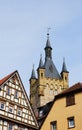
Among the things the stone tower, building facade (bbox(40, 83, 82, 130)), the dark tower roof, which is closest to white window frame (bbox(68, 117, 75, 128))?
building facade (bbox(40, 83, 82, 130))

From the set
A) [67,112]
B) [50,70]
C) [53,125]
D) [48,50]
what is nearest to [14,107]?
[53,125]

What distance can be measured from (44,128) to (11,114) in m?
6.21

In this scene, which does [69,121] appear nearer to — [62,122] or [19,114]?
[62,122]

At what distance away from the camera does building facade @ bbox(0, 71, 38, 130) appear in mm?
40334

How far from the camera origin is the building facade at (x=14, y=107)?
40.3 meters

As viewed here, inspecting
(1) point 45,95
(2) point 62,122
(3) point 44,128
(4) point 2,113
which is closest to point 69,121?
(2) point 62,122

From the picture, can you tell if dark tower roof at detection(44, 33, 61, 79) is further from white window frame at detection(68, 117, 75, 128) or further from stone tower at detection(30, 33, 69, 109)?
white window frame at detection(68, 117, 75, 128)

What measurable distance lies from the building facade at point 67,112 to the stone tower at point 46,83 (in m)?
68.5

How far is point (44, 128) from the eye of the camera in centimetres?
3644

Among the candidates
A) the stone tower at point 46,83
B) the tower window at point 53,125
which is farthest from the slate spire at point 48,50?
the tower window at point 53,125

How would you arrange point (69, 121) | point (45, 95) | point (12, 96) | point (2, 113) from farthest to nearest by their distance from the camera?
1. point (45, 95)
2. point (12, 96)
3. point (2, 113)
4. point (69, 121)

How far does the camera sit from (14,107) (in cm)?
4209

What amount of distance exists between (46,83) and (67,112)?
75483 millimetres

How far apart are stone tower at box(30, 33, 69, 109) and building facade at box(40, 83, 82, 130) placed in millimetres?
68516
